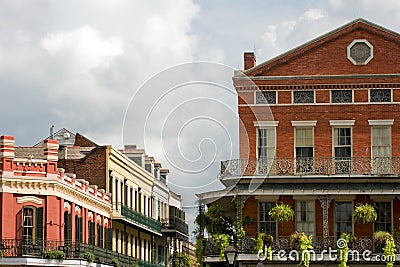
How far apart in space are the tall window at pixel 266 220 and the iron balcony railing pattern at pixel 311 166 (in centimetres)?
151

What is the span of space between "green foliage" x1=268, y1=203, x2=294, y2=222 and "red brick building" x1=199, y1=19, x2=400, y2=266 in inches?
33.6

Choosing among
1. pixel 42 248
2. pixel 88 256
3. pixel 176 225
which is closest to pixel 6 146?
pixel 42 248

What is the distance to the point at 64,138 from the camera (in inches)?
2729

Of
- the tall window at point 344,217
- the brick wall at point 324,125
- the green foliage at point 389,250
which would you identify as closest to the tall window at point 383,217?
the tall window at point 344,217

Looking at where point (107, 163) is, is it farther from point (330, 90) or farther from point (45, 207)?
point (330, 90)

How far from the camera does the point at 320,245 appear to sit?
140 ft

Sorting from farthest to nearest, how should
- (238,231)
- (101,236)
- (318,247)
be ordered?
(101,236) < (238,231) < (318,247)

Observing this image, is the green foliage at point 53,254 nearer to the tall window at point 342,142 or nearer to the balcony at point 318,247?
the balcony at point 318,247

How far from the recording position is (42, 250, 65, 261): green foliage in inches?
1735

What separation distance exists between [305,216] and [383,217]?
3481 mm

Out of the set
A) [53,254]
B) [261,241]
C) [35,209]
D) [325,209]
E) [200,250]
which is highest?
[35,209]

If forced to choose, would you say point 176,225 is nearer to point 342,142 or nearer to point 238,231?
point 342,142

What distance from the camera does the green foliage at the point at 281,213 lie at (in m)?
42.9

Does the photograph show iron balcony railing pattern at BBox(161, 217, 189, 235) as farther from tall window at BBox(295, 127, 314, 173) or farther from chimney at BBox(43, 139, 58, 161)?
tall window at BBox(295, 127, 314, 173)
